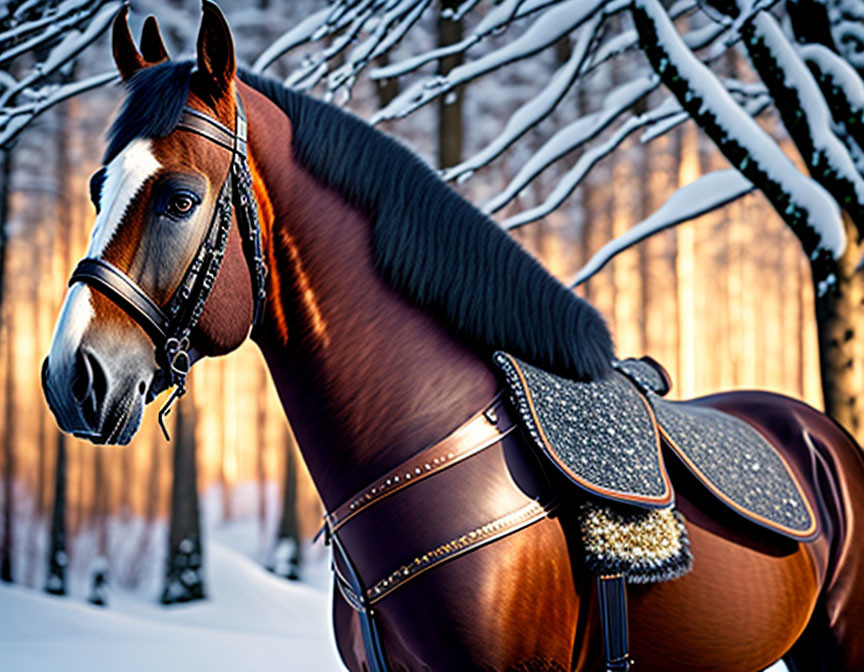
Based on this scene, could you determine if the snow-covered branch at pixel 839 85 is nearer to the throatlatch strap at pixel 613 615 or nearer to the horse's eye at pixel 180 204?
the throatlatch strap at pixel 613 615

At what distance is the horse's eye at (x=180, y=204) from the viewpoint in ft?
5.86

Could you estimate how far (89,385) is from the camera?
1.64 metres

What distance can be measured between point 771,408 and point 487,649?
187 cm

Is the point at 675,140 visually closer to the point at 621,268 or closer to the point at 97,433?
the point at 621,268

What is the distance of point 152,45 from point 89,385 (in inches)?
41.1

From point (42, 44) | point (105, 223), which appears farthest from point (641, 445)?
point (42, 44)

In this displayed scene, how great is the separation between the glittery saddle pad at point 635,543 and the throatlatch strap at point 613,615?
0.10ft

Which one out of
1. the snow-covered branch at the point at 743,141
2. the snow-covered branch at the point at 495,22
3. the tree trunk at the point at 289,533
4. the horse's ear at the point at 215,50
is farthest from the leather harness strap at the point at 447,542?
the tree trunk at the point at 289,533

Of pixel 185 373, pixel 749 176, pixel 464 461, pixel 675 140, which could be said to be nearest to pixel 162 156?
pixel 185 373

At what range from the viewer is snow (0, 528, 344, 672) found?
6000 mm

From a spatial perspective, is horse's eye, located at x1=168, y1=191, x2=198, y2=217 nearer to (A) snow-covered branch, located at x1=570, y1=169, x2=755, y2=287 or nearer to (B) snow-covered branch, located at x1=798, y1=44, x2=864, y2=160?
(A) snow-covered branch, located at x1=570, y1=169, x2=755, y2=287

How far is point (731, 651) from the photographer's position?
2.36 m

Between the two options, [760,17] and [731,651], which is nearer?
[731,651]

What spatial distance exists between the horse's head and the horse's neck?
122 mm
